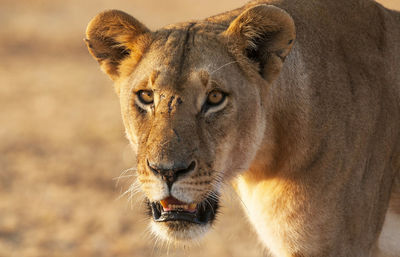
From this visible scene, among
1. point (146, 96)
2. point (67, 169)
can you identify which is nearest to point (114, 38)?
point (146, 96)

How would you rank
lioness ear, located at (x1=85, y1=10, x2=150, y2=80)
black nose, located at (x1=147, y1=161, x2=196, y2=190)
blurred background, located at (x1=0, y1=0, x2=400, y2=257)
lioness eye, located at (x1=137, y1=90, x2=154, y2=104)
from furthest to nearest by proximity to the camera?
1. blurred background, located at (x1=0, y1=0, x2=400, y2=257)
2. lioness ear, located at (x1=85, y1=10, x2=150, y2=80)
3. lioness eye, located at (x1=137, y1=90, x2=154, y2=104)
4. black nose, located at (x1=147, y1=161, x2=196, y2=190)

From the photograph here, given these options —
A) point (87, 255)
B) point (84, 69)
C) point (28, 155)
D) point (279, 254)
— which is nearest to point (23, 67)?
point (84, 69)

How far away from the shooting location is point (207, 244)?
6309 millimetres

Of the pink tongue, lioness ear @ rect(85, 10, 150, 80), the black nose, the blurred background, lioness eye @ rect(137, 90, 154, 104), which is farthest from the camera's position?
the blurred background

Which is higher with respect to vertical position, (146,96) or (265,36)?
(265,36)

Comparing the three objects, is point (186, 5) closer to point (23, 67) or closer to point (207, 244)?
point (23, 67)

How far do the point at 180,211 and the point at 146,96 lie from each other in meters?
0.57

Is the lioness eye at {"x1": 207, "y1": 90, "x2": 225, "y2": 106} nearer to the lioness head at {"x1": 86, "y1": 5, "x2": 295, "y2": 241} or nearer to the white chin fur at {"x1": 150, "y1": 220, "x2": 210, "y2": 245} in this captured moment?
the lioness head at {"x1": 86, "y1": 5, "x2": 295, "y2": 241}

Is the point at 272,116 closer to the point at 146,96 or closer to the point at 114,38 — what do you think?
the point at 146,96

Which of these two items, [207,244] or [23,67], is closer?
[207,244]

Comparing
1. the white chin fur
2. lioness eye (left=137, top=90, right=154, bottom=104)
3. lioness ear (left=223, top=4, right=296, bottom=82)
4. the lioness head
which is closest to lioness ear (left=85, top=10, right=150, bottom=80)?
the lioness head

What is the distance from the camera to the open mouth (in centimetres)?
326

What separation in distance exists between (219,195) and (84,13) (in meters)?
16.5

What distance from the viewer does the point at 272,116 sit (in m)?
3.63
